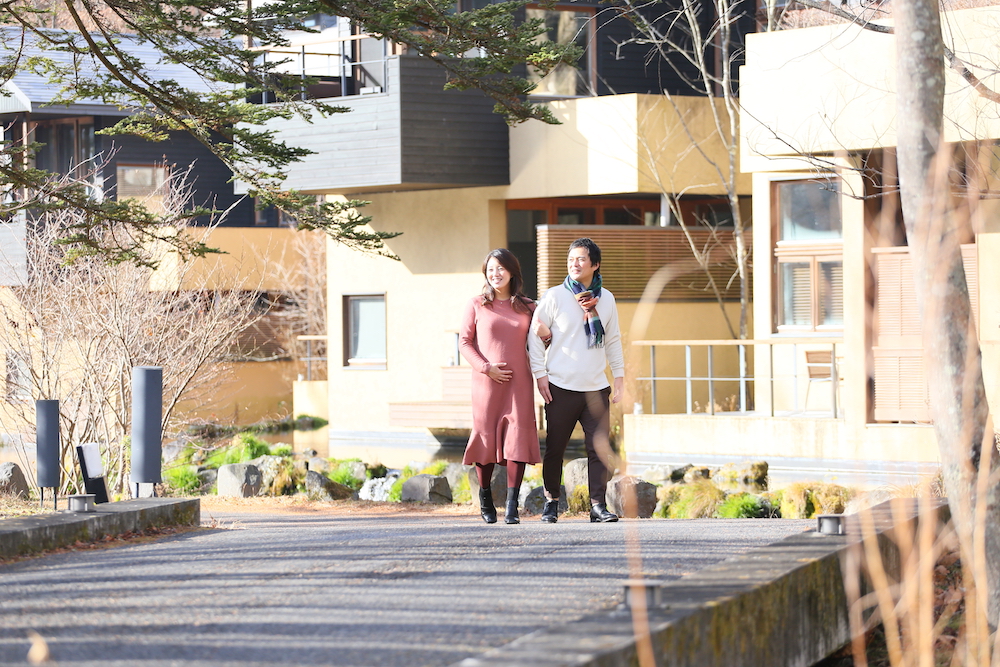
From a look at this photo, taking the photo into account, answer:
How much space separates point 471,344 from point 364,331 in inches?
629

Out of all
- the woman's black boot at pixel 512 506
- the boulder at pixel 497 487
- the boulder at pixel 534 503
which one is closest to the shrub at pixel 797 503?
the boulder at pixel 534 503

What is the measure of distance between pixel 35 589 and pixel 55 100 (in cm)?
629

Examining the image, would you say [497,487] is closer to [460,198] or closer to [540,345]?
[540,345]

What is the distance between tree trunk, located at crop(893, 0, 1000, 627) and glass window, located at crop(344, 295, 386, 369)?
59.3 ft

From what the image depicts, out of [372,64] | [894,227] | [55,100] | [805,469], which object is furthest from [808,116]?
[372,64]

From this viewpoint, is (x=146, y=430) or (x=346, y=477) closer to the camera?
(x=146, y=430)

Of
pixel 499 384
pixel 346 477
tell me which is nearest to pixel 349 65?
pixel 346 477

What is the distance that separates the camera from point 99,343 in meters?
15.6

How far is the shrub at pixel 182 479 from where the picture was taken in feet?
57.9

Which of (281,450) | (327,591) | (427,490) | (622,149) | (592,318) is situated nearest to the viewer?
(327,591)

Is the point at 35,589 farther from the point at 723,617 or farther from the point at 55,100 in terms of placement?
the point at 55,100

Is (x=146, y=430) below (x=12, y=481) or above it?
above

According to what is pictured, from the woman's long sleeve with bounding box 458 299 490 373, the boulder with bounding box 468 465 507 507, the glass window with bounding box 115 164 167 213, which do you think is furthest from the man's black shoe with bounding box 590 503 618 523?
the glass window with bounding box 115 164 167 213

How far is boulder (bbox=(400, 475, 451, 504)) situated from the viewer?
15531 millimetres
